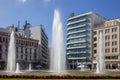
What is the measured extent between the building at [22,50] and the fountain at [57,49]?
60.7 metres

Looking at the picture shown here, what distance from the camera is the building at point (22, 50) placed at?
11075cm

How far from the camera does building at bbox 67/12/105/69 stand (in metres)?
136

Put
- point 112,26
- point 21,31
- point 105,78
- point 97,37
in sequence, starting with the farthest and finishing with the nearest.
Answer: point 21,31 → point 97,37 → point 112,26 → point 105,78

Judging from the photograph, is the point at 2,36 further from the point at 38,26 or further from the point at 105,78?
the point at 105,78

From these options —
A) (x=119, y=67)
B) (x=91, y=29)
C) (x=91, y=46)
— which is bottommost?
(x=119, y=67)

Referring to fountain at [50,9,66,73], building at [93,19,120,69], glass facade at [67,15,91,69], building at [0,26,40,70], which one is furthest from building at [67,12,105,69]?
fountain at [50,9,66,73]

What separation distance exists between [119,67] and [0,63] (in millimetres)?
50017

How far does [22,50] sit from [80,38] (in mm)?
33248

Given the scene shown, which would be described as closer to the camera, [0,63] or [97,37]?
[0,63]

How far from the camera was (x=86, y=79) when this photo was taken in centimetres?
2917

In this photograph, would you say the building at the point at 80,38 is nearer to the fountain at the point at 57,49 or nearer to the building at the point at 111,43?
the building at the point at 111,43

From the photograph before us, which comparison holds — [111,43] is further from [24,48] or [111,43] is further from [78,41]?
[24,48]

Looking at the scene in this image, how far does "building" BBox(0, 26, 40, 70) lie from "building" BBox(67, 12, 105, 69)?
19456 millimetres

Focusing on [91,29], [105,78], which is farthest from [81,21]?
[105,78]
